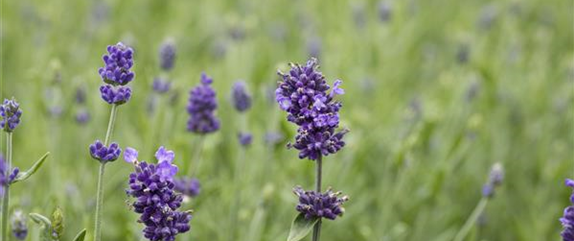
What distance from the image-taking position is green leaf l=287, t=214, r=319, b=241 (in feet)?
5.01

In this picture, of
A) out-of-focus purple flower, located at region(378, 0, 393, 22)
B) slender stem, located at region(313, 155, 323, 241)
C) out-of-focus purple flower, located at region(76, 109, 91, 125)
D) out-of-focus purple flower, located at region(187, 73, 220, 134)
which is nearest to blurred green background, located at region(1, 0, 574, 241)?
out-of-focus purple flower, located at region(378, 0, 393, 22)

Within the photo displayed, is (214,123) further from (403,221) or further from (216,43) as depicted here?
(216,43)

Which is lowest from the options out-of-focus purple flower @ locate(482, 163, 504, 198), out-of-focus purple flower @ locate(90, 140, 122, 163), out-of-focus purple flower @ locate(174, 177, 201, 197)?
out-of-focus purple flower @ locate(90, 140, 122, 163)

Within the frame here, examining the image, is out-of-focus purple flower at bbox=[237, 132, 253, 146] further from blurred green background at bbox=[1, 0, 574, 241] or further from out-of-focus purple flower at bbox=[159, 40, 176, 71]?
out-of-focus purple flower at bbox=[159, 40, 176, 71]

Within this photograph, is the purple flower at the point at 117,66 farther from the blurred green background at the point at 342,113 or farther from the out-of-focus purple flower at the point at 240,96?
the out-of-focus purple flower at the point at 240,96

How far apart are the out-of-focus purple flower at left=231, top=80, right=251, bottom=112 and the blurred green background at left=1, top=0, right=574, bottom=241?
0.61 ft

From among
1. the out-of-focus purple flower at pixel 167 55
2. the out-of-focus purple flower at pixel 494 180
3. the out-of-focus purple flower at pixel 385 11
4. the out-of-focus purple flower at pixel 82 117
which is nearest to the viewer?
the out-of-focus purple flower at pixel 494 180

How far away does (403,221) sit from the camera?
314 centimetres

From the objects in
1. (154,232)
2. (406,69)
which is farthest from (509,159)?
(154,232)

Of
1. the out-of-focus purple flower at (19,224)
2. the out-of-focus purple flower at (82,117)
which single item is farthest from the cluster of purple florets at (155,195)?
the out-of-focus purple flower at (82,117)

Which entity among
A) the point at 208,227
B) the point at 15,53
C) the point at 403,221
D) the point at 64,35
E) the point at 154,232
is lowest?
the point at 154,232

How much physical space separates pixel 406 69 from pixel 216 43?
4.02 feet

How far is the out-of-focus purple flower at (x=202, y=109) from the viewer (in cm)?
232

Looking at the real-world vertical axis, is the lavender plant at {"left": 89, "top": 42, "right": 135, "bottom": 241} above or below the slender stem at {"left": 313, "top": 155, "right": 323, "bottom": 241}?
above
